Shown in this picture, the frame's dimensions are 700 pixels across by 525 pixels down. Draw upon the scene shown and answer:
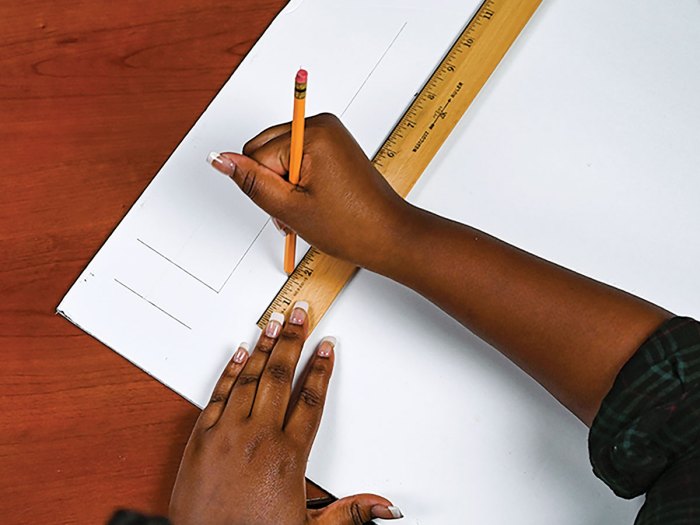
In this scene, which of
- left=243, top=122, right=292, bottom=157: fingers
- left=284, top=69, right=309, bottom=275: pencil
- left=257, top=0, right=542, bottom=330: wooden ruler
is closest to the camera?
left=284, top=69, right=309, bottom=275: pencil

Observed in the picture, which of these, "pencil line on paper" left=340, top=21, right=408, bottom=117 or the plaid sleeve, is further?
"pencil line on paper" left=340, top=21, right=408, bottom=117

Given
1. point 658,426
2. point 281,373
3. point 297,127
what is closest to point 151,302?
point 281,373

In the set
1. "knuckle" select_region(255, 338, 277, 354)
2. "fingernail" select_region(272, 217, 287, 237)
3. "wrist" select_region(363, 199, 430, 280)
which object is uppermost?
"wrist" select_region(363, 199, 430, 280)

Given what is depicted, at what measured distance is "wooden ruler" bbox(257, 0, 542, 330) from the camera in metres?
0.86

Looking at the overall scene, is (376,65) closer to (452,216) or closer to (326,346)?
(452,216)

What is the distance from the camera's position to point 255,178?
723 mm

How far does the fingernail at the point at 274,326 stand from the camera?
0.84 m

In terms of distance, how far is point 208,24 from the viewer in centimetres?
90

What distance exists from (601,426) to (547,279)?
133mm

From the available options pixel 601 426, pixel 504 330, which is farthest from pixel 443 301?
pixel 601 426

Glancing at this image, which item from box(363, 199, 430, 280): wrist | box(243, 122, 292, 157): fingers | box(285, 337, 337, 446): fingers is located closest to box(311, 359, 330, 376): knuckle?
box(285, 337, 337, 446): fingers

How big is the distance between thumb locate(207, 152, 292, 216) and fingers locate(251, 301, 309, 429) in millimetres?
136

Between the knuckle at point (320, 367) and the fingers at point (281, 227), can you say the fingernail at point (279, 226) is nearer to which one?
the fingers at point (281, 227)

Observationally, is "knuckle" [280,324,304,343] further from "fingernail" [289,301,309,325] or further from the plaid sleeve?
the plaid sleeve
